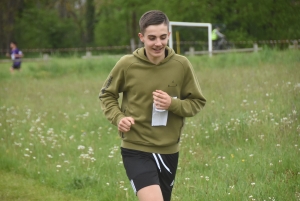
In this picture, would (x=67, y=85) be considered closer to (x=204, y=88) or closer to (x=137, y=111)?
(x=204, y=88)

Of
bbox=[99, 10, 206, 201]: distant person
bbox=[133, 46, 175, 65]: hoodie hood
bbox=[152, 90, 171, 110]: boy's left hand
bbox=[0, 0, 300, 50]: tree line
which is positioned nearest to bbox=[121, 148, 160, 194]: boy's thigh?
bbox=[99, 10, 206, 201]: distant person

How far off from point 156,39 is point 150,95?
0.43 m

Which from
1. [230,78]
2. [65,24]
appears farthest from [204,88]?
[65,24]

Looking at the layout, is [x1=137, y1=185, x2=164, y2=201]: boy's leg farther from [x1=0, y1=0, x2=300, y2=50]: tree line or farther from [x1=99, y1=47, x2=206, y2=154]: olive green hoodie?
[x1=0, y1=0, x2=300, y2=50]: tree line

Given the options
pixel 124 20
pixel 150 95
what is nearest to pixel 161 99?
pixel 150 95

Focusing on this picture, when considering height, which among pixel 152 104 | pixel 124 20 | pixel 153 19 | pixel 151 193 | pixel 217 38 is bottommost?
pixel 217 38

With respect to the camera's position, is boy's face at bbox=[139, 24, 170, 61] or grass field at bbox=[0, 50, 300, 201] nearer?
boy's face at bbox=[139, 24, 170, 61]

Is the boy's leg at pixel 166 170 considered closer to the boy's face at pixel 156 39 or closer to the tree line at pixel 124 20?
the boy's face at pixel 156 39

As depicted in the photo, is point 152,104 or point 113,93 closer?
point 152,104

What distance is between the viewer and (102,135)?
32.5 ft

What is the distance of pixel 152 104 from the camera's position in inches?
176

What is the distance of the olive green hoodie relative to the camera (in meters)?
4.46

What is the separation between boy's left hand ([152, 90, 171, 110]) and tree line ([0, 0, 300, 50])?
16057mm

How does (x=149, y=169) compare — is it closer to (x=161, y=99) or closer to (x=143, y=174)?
(x=143, y=174)
